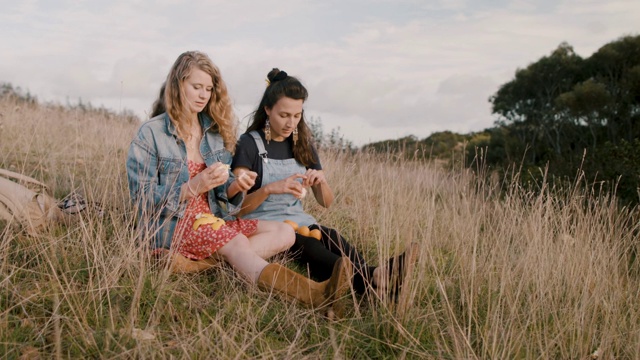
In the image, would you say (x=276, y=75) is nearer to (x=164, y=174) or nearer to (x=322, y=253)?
(x=164, y=174)

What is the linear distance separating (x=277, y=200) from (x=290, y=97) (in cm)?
64

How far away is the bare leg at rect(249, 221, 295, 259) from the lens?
3141 millimetres

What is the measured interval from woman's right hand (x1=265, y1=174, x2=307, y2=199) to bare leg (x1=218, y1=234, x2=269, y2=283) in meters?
0.35

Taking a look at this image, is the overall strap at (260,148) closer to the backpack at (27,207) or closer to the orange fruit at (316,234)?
the orange fruit at (316,234)

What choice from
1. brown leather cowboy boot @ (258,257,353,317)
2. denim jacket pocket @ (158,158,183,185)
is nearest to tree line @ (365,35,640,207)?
denim jacket pocket @ (158,158,183,185)

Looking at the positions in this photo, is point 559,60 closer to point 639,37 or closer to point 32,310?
point 639,37

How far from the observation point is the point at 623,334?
2.92 meters

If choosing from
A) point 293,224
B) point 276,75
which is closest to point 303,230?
point 293,224

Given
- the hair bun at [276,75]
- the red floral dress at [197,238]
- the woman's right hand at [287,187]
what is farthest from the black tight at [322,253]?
the hair bun at [276,75]

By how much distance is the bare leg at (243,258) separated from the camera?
2846 mm

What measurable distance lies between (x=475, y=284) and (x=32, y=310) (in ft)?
6.99

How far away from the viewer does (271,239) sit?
3.17 m

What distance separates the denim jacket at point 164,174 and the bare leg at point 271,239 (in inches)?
9.0

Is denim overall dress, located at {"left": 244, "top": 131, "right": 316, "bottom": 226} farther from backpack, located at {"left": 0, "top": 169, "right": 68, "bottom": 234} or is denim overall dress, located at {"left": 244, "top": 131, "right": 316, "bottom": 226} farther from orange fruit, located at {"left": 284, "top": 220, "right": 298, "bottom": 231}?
backpack, located at {"left": 0, "top": 169, "right": 68, "bottom": 234}
